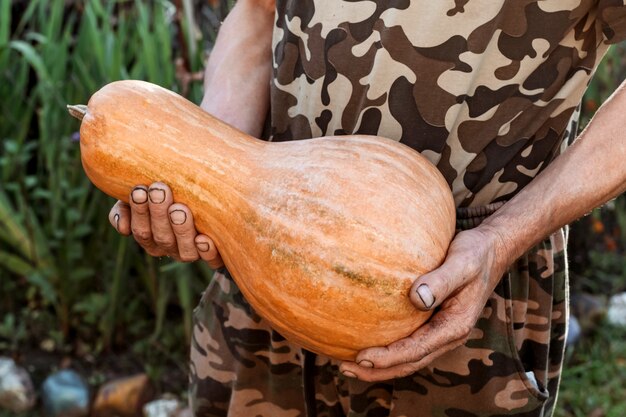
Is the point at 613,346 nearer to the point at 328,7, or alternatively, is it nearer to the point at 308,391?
the point at 308,391

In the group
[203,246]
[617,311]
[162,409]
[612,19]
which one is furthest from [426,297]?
[617,311]

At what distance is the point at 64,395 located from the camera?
8.87ft

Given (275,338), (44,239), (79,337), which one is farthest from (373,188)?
(79,337)

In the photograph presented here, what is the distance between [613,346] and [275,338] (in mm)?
2122

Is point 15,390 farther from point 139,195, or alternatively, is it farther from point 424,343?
point 424,343

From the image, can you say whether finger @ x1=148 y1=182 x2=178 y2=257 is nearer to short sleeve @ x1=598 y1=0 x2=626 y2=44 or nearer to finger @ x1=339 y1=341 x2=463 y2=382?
finger @ x1=339 y1=341 x2=463 y2=382

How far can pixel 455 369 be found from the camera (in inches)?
52.7

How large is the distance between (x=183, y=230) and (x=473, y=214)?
0.49 metres

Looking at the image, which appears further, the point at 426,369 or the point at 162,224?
the point at 426,369

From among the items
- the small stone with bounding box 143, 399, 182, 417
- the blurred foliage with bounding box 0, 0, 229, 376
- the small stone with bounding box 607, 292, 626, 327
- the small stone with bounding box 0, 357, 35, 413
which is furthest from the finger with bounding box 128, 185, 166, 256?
the small stone with bounding box 607, 292, 626, 327

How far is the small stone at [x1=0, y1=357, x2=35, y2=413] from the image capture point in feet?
8.87

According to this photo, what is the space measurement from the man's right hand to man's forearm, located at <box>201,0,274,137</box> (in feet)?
1.07

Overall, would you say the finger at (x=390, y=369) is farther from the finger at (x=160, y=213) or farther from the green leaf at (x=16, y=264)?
the green leaf at (x=16, y=264)

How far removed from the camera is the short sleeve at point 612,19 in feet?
3.81
